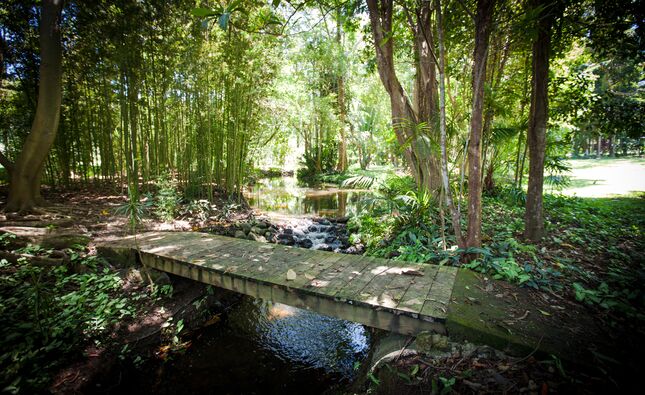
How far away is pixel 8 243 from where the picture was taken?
335 centimetres

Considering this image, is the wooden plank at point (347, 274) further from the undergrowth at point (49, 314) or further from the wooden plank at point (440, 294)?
the undergrowth at point (49, 314)

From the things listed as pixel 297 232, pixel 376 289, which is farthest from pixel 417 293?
pixel 297 232

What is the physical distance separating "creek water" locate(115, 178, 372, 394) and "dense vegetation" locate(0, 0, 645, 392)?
101cm

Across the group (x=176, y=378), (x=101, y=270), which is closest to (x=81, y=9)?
(x=101, y=270)

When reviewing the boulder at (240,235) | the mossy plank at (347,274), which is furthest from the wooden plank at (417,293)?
the boulder at (240,235)

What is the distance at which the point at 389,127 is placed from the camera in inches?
246

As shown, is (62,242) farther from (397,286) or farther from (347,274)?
(397,286)

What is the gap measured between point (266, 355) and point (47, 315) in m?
2.25

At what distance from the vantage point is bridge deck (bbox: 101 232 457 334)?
220 cm

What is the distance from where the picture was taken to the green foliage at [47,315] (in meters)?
2.21

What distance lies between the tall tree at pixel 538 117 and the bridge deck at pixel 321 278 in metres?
1.85

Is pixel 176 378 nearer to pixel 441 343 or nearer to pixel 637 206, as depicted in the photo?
pixel 441 343

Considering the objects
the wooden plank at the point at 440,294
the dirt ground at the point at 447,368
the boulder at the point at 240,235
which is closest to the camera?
the dirt ground at the point at 447,368

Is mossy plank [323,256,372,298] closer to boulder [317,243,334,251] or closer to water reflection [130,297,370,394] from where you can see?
water reflection [130,297,370,394]
